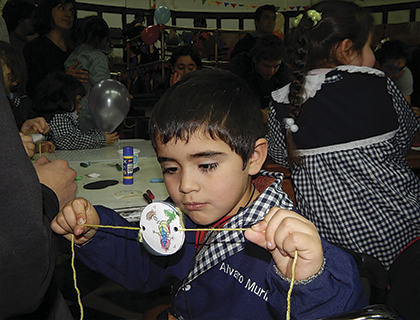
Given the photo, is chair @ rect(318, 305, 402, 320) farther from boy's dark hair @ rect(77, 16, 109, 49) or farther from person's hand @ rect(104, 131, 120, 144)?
boy's dark hair @ rect(77, 16, 109, 49)

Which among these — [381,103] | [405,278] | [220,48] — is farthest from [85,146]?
[220,48]

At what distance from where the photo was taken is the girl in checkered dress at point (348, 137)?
5.41 feet

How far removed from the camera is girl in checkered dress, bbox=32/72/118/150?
2.98 m

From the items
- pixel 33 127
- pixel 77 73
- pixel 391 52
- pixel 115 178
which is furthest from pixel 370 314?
pixel 391 52

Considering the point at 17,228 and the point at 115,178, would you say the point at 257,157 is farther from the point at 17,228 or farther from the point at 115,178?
the point at 115,178

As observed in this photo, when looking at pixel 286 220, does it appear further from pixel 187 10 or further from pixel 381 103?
pixel 187 10

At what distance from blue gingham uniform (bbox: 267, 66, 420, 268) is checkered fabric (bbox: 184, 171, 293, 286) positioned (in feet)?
2.13

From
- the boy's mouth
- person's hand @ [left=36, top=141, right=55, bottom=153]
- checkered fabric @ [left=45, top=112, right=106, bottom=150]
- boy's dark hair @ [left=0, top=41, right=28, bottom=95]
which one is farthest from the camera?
checkered fabric @ [left=45, top=112, right=106, bottom=150]

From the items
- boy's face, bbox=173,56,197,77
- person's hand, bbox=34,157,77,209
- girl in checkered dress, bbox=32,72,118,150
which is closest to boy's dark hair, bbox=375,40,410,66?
boy's face, bbox=173,56,197,77

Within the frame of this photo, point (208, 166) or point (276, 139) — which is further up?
point (208, 166)

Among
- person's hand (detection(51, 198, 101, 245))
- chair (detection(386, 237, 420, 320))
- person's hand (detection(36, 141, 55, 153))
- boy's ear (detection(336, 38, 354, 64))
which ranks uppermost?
boy's ear (detection(336, 38, 354, 64))

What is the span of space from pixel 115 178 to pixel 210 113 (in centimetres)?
114

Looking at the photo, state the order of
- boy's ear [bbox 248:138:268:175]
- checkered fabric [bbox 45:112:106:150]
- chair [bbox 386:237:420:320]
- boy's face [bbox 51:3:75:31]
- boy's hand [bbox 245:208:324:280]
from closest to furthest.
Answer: boy's hand [bbox 245:208:324:280] < boy's ear [bbox 248:138:268:175] < chair [bbox 386:237:420:320] < checkered fabric [bbox 45:112:106:150] < boy's face [bbox 51:3:75:31]

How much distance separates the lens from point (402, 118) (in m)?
1.74
